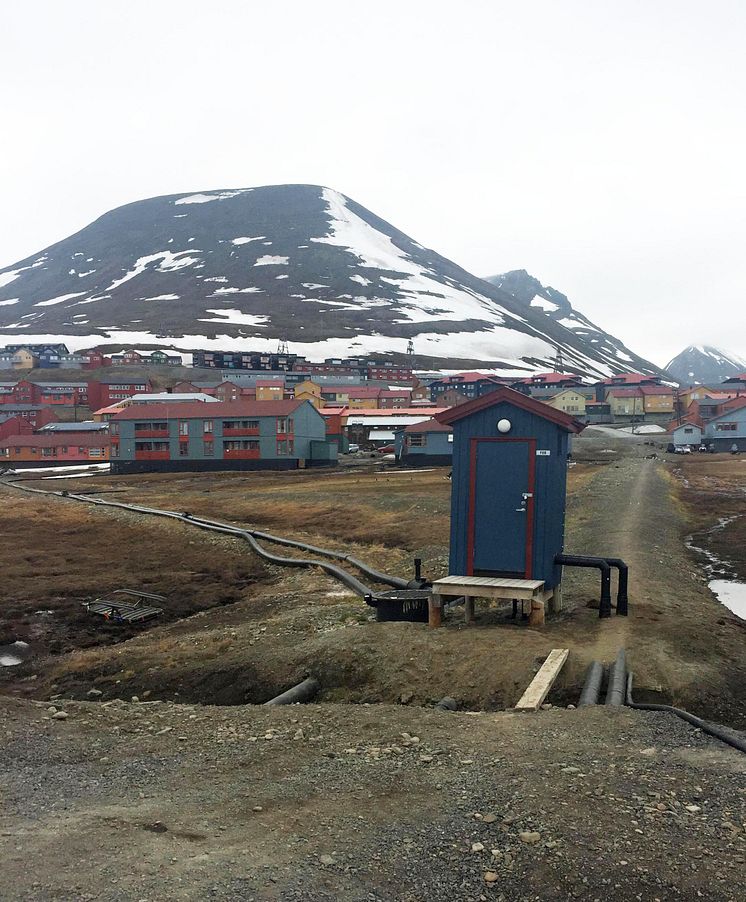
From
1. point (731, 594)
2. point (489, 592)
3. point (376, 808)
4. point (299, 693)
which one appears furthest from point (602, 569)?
point (376, 808)

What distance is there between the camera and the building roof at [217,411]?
263 ft

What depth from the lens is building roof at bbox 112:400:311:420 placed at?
80.3m

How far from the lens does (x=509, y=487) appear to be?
15.7 m

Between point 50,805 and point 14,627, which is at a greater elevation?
point 50,805

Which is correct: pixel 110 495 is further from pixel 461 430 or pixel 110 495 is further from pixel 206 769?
pixel 206 769

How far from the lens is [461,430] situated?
1605cm

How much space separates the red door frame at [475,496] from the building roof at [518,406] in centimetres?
57

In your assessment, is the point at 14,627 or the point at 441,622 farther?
the point at 14,627

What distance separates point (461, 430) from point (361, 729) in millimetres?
7497

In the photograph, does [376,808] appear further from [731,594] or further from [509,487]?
[731,594]

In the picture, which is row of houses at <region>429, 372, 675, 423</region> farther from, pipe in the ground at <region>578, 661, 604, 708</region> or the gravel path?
the gravel path

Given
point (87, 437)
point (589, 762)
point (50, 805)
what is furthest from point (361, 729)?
point (87, 437)

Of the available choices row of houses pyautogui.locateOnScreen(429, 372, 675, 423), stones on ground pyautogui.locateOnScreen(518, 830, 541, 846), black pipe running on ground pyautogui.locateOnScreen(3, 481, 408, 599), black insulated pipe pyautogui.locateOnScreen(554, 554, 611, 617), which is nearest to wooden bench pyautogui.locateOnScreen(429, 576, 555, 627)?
black insulated pipe pyautogui.locateOnScreen(554, 554, 611, 617)

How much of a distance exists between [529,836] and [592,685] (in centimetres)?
486
